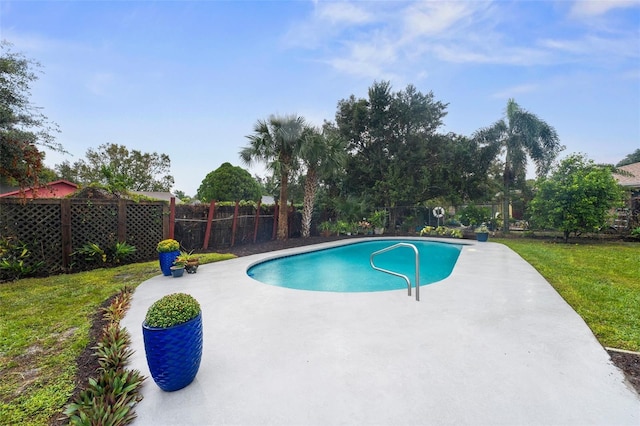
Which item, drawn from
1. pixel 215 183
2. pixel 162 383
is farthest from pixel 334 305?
pixel 215 183

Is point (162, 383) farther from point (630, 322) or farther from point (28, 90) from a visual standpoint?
point (28, 90)

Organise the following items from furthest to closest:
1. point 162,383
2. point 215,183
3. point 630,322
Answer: point 215,183
point 630,322
point 162,383

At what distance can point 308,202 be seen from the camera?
13.6m

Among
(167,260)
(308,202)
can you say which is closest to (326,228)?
(308,202)

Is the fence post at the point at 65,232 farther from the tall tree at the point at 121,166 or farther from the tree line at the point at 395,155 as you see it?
the tall tree at the point at 121,166

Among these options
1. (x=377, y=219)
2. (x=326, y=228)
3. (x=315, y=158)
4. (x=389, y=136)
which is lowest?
(x=326, y=228)

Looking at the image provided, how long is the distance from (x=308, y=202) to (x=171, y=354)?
11588 millimetres

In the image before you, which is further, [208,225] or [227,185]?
[227,185]

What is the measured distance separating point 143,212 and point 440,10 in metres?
10.0

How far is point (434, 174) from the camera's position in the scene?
1695 cm

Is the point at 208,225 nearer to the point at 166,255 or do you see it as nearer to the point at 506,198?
the point at 166,255

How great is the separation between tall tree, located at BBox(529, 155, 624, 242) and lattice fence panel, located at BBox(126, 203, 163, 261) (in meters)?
14.7

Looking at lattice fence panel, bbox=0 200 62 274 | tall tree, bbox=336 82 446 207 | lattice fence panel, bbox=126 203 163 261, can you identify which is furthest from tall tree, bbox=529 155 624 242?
lattice fence panel, bbox=0 200 62 274

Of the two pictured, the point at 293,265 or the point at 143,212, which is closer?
the point at 143,212
